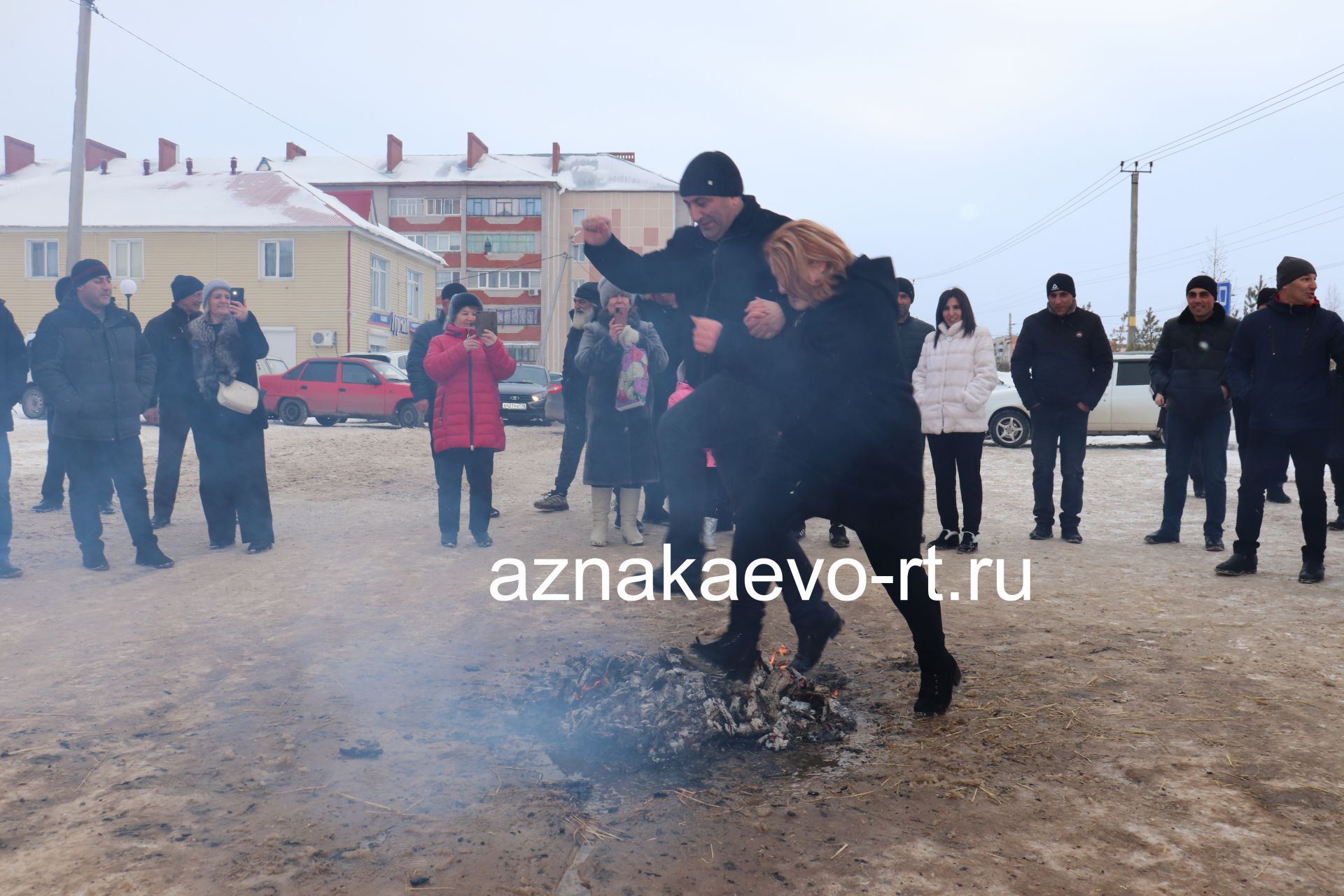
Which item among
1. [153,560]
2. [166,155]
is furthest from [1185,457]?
[166,155]

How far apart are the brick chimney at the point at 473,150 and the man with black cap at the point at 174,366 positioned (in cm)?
5979

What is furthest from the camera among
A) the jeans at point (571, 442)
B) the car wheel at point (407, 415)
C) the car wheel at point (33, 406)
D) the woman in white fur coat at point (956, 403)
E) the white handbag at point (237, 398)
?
the car wheel at point (407, 415)

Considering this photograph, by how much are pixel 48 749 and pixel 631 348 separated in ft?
16.6

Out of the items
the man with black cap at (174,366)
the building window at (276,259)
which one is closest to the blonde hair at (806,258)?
the man with black cap at (174,366)

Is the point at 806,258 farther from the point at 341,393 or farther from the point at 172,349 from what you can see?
the point at 341,393

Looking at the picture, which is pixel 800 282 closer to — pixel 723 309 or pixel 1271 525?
pixel 723 309

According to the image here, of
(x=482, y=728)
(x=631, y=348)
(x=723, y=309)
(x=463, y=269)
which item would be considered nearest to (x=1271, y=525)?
(x=631, y=348)

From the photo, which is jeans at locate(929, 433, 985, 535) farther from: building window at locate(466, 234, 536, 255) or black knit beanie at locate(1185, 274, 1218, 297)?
building window at locate(466, 234, 536, 255)

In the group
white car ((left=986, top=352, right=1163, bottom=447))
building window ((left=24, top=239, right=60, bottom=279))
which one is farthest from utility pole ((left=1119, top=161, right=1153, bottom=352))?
building window ((left=24, top=239, right=60, bottom=279))

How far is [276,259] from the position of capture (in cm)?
3925

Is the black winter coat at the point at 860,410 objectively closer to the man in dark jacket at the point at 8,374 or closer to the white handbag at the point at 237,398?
the white handbag at the point at 237,398

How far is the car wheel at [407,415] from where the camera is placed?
23.4m

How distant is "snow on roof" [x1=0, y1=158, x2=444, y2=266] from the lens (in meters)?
38.6

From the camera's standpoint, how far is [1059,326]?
7.97m
